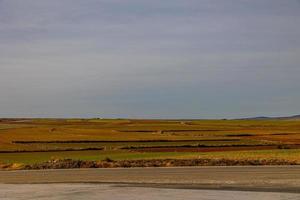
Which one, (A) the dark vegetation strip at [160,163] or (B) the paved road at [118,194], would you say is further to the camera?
(A) the dark vegetation strip at [160,163]

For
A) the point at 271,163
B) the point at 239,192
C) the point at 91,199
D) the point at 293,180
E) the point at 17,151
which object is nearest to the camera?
the point at 91,199

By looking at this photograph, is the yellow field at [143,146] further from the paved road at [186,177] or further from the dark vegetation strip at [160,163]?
the paved road at [186,177]

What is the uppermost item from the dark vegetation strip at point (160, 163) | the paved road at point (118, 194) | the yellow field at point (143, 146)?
the yellow field at point (143, 146)

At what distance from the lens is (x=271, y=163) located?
114 feet

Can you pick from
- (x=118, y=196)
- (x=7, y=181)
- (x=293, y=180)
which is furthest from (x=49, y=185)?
(x=293, y=180)

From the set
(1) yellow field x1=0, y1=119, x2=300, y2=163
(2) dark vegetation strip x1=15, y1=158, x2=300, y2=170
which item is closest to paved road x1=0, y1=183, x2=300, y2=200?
(2) dark vegetation strip x1=15, y1=158, x2=300, y2=170

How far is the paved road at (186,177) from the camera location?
23625mm

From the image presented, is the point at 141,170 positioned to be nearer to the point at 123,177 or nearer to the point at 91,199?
the point at 123,177

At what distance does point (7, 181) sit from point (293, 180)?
42.8 ft

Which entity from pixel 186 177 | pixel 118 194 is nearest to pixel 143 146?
pixel 186 177

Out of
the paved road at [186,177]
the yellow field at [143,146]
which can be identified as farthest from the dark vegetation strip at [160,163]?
the yellow field at [143,146]

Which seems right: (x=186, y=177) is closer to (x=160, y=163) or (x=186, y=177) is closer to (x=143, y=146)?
(x=160, y=163)

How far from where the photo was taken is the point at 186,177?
27406mm

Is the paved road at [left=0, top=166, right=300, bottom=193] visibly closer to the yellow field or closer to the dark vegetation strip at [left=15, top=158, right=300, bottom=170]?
the dark vegetation strip at [left=15, top=158, right=300, bottom=170]
